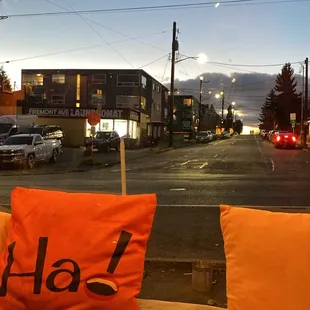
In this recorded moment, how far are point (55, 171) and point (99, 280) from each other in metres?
19.7

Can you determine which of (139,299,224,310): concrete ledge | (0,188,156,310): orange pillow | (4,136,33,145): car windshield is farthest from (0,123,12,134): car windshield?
(139,299,224,310): concrete ledge

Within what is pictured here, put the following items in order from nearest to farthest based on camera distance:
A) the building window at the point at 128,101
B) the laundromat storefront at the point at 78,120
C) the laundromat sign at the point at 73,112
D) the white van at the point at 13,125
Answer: the white van at the point at 13,125 < the laundromat storefront at the point at 78,120 < the laundromat sign at the point at 73,112 < the building window at the point at 128,101

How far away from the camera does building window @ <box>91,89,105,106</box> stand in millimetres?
62156

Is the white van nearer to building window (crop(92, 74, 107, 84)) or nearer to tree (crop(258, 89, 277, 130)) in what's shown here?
building window (crop(92, 74, 107, 84))

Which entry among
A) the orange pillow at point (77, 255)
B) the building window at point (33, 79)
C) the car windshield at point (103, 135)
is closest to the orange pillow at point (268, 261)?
the orange pillow at point (77, 255)

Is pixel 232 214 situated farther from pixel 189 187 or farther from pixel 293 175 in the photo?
pixel 293 175

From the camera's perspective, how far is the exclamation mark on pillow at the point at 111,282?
2.98 meters

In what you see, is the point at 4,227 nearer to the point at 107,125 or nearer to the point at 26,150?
the point at 26,150

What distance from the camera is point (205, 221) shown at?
899 cm

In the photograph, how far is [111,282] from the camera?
3000 mm

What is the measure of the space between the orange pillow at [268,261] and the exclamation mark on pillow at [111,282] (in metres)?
0.66

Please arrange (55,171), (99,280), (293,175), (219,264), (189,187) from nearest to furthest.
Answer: (99,280), (219,264), (189,187), (293,175), (55,171)

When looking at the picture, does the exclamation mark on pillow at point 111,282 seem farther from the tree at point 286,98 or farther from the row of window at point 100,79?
the tree at point 286,98

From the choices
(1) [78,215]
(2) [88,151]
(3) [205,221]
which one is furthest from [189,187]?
(2) [88,151]
